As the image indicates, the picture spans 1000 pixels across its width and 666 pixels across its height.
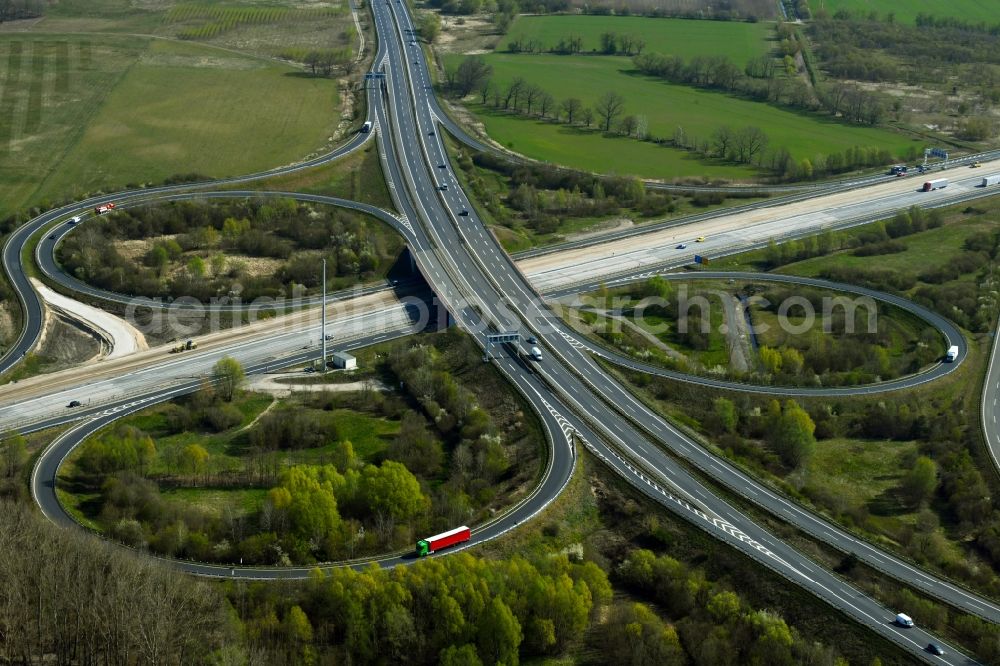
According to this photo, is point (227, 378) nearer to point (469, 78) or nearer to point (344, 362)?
point (344, 362)

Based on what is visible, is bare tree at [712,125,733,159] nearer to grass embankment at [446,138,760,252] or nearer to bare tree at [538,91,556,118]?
grass embankment at [446,138,760,252]

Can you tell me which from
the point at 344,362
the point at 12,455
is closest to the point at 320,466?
the point at 12,455

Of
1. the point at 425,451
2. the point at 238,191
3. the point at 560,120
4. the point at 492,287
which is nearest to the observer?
the point at 425,451

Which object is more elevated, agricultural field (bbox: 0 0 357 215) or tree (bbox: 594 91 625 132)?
tree (bbox: 594 91 625 132)

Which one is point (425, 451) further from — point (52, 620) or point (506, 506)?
point (52, 620)

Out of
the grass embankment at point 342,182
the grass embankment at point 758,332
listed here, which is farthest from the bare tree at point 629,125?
the grass embankment at point 758,332

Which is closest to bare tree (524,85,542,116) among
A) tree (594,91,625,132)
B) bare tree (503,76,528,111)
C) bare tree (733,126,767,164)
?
bare tree (503,76,528,111)

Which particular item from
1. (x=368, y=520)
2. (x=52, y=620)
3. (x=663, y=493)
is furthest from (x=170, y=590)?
(x=663, y=493)
